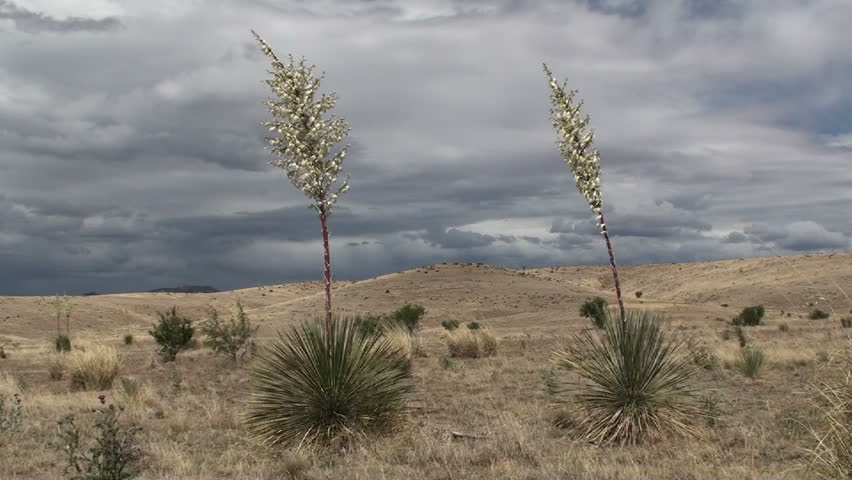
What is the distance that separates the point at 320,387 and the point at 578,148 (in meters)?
5.23

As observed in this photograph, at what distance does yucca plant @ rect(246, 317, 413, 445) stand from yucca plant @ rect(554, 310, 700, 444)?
299cm

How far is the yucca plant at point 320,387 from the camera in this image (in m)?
9.55

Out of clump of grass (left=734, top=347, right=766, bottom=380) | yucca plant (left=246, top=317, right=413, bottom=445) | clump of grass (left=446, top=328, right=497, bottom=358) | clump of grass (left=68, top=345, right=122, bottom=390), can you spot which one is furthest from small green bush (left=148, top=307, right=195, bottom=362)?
clump of grass (left=734, top=347, right=766, bottom=380)

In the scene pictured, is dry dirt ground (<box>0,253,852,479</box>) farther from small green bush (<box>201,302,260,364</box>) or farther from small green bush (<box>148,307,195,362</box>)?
small green bush (<box>201,302,260,364</box>)

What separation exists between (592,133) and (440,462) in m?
5.35

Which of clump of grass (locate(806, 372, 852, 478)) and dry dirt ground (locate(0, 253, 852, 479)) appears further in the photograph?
dry dirt ground (locate(0, 253, 852, 479))

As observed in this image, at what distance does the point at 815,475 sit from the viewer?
7.41 m

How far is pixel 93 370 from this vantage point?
18.6 m

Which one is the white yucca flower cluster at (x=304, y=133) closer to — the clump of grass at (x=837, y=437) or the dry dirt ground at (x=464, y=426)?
the dry dirt ground at (x=464, y=426)

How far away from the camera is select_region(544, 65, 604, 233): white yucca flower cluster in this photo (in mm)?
10391

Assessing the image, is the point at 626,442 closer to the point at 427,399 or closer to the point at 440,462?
the point at 440,462

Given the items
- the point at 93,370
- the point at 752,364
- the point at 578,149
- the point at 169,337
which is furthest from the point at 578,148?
the point at 169,337

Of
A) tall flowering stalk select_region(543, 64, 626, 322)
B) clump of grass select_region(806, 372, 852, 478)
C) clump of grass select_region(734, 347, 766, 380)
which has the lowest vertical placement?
clump of grass select_region(734, 347, 766, 380)

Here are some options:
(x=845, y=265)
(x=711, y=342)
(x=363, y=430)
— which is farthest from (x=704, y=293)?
(x=363, y=430)
